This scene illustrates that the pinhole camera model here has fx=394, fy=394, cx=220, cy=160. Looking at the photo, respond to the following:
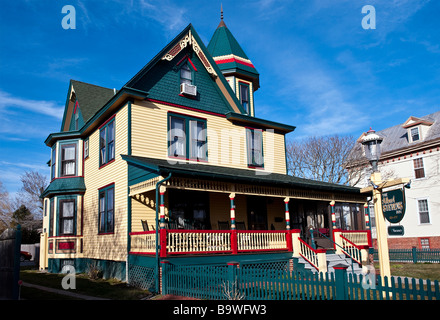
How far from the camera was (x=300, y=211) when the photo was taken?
22156 millimetres

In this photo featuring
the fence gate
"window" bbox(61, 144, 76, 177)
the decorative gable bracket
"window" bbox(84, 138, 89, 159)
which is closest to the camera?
the fence gate

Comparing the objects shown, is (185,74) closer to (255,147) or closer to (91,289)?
(255,147)

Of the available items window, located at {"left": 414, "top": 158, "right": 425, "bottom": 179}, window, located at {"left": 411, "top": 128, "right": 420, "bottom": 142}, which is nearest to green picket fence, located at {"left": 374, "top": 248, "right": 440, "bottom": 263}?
window, located at {"left": 414, "top": 158, "right": 425, "bottom": 179}

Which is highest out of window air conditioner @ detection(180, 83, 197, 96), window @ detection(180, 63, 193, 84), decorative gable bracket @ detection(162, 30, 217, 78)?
decorative gable bracket @ detection(162, 30, 217, 78)

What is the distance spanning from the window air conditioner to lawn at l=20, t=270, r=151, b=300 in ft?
30.4

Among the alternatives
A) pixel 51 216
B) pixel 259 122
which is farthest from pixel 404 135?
pixel 51 216

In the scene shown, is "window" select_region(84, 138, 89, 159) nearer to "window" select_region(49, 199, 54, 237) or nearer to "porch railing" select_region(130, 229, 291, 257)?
"window" select_region(49, 199, 54, 237)

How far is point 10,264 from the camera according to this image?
10391mm

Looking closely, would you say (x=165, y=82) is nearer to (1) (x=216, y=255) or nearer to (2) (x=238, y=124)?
(2) (x=238, y=124)

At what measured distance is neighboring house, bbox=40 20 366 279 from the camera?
614 inches

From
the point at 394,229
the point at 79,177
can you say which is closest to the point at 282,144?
the point at 79,177

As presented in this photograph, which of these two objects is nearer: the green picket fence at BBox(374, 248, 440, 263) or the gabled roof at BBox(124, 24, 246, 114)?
the gabled roof at BBox(124, 24, 246, 114)

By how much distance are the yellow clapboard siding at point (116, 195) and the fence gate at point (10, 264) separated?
20.6 feet
